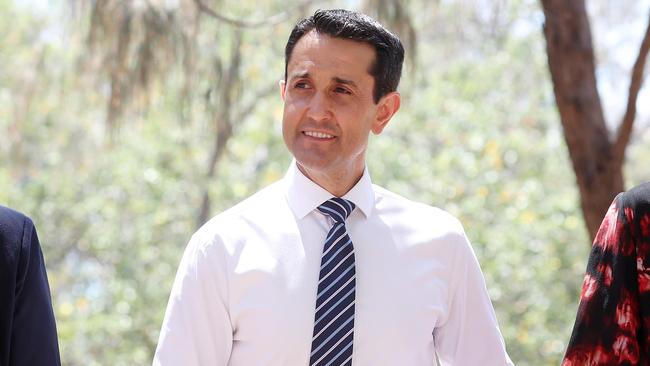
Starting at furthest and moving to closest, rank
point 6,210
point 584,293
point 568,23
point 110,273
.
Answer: point 110,273 < point 568,23 < point 6,210 < point 584,293

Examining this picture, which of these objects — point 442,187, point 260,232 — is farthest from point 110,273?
point 260,232

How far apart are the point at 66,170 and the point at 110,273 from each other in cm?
97

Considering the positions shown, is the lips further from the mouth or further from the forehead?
the forehead

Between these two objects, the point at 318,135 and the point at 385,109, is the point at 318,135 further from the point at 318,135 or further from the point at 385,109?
the point at 385,109

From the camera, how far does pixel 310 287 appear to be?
113 inches

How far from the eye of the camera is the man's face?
286cm

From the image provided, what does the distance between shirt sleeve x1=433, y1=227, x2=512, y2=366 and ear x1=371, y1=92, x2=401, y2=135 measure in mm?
357

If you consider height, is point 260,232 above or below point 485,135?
above

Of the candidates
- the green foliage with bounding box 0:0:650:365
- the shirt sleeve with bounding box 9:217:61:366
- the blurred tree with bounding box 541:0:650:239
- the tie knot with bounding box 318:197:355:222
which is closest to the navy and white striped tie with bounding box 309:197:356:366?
the tie knot with bounding box 318:197:355:222

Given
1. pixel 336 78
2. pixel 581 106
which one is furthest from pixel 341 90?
pixel 581 106

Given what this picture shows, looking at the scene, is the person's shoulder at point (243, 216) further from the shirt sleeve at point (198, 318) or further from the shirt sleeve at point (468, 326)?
the shirt sleeve at point (468, 326)

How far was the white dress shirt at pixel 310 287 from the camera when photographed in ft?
9.09

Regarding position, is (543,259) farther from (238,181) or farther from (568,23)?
(568,23)

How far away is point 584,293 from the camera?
242 centimetres
